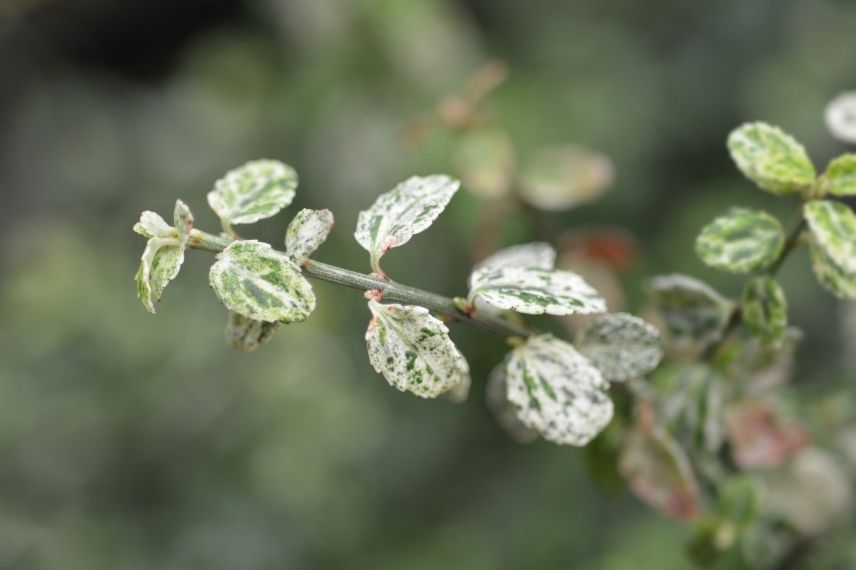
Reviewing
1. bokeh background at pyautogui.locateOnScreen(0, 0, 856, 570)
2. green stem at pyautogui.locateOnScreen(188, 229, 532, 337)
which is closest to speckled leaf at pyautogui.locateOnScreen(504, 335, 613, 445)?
green stem at pyautogui.locateOnScreen(188, 229, 532, 337)

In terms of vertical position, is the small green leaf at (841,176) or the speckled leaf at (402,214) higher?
the small green leaf at (841,176)

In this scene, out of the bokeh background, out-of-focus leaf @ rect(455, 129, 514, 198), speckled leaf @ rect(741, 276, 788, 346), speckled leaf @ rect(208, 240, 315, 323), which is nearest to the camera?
speckled leaf @ rect(208, 240, 315, 323)

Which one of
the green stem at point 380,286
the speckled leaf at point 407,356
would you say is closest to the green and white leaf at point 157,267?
Result: the green stem at point 380,286

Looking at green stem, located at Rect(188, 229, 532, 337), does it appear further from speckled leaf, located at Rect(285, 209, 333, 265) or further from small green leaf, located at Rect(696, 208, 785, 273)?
small green leaf, located at Rect(696, 208, 785, 273)

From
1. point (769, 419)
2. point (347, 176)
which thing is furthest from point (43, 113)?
point (769, 419)

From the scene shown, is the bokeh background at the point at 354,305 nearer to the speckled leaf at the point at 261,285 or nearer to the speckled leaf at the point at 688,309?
the speckled leaf at the point at 688,309

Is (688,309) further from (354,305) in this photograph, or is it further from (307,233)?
(354,305)
